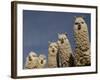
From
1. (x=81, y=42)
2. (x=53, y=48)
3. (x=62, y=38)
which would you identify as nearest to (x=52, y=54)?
(x=53, y=48)

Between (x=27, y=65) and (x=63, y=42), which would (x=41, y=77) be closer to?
(x=27, y=65)

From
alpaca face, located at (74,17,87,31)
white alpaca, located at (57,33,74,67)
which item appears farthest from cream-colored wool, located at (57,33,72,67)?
alpaca face, located at (74,17,87,31)

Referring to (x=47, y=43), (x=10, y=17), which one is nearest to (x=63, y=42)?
(x=47, y=43)

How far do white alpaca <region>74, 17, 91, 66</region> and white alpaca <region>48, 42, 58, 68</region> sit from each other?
19 cm

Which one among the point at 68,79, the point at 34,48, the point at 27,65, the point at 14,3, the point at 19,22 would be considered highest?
the point at 14,3

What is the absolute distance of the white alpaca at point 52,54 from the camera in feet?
6.46

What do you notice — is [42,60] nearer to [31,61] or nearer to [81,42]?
[31,61]

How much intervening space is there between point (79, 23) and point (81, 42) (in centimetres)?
15

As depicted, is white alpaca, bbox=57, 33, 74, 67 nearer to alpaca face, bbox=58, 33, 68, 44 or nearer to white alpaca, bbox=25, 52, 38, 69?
alpaca face, bbox=58, 33, 68, 44

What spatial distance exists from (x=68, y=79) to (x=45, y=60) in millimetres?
253

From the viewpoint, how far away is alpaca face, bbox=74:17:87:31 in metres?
2.08

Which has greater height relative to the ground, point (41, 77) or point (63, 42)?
point (63, 42)

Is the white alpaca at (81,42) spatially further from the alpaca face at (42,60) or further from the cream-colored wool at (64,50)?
the alpaca face at (42,60)

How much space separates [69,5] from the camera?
2.03 m
